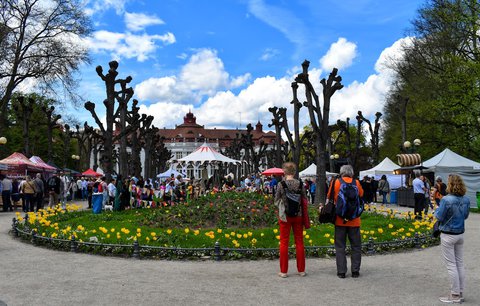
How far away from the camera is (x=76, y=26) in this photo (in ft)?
100

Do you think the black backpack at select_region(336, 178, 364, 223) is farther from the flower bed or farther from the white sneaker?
the flower bed

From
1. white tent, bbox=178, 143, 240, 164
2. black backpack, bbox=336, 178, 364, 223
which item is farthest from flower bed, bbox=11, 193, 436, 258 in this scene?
white tent, bbox=178, 143, 240, 164

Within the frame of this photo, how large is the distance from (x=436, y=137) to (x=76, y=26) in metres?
28.5

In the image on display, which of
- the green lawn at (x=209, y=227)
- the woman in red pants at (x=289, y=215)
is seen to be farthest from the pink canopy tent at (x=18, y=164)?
the woman in red pants at (x=289, y=215)

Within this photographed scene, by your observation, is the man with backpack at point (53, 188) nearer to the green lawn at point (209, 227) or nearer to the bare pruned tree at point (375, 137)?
the green lawn at point (209, 227)

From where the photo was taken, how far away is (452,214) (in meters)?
6.49

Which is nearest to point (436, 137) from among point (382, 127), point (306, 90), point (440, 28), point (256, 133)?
point (440, 28)

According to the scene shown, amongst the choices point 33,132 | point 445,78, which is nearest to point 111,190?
point 445,78

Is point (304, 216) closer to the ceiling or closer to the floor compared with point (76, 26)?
closer to the floor

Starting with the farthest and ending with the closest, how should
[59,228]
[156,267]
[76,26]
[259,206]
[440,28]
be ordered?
[440,28] < [76,26] < [259,206] < [59,228] < [156,267]

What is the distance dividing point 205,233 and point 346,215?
177 inches

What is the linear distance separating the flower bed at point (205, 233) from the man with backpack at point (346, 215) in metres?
1.92

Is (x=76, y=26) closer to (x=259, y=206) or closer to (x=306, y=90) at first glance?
(x=306, y=90)

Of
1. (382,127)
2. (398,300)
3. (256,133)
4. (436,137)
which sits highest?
(256,133)
